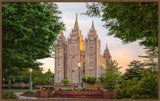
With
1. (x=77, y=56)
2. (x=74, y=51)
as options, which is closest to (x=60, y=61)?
(x=74, y=51)

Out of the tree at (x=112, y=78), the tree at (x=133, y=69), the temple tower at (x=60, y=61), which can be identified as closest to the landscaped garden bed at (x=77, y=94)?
the tree at (x=112, y=78)

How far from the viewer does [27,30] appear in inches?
332

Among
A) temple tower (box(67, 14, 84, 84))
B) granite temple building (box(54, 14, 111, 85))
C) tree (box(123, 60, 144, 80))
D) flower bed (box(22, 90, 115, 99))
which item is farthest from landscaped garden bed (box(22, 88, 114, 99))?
temple tower (box(67, 14, 84, 84))

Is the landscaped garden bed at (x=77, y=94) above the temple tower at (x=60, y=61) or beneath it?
beneath

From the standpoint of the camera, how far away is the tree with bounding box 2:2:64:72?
8297 millimetres

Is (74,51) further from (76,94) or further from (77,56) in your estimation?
(76,94)

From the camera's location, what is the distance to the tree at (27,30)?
327 inches

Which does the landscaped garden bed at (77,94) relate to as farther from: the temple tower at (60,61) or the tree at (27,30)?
the temple tower at (60,61)

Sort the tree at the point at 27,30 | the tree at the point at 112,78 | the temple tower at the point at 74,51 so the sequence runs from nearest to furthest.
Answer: the tree at the point at 27,30 → the tree at the point at 112,78 → the temple tower at the point at 74,51

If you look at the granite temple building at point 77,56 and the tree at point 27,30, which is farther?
the granite temple building at point 77,56

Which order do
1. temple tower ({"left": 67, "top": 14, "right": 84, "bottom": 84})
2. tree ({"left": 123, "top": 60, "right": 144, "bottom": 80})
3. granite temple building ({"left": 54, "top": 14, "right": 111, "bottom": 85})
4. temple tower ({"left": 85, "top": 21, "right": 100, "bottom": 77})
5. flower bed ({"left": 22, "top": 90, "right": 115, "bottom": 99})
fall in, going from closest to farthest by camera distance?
flower bed ({"left": 22, "top": 90, "right": 115, "bottom": 99}), tree ({"left": 123, "top": 60, "right": 144, "bottom": 80}), temple tower ({"left": 85, "top": 21, "right": 100, "bottom": 77}), granite temple building ({"left": 54, "top": 14, "right": 111, "bottom": 85}), temple tower ({"left": 67, "top": 14, "right": 84, "bottom": 84})

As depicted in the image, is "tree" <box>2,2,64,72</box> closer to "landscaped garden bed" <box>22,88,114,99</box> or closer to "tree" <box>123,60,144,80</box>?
"landscaped garden bed" <box>22,88,114,99</box>

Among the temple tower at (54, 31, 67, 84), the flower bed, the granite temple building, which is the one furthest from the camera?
the temple tower at (54, 31, 67, 84)

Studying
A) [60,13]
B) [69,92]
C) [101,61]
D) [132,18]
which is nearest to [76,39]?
[101,61]
